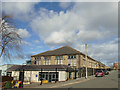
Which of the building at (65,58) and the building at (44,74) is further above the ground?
the building at (65,58)

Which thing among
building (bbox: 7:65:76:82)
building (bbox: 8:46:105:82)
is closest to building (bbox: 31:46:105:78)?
building (bbox: 8:46:105:82)

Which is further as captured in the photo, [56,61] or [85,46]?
[56,61]

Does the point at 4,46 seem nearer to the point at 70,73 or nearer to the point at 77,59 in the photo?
the point at 70,73

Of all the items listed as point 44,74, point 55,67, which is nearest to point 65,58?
point 55,67

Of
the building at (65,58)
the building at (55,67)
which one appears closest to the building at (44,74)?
the building at (55,67)

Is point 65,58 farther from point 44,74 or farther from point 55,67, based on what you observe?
point 44,74

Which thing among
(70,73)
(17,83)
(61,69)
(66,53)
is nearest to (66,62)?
(66,53)

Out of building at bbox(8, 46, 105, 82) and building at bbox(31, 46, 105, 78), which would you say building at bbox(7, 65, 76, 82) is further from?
building at bbox(31, 46, 105, 78)

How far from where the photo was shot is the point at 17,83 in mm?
16922

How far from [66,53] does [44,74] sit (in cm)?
1654

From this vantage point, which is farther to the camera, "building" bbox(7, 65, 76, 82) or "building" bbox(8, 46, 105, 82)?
"building" bbox(8, 46, 105, 82)

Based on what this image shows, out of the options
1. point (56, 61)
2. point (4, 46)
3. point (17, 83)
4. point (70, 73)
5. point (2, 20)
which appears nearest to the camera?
point (2, 20)

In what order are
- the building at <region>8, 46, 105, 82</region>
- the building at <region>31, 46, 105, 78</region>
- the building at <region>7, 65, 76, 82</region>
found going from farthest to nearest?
1. the building at <region>31, 46, 105, 78</region>
2. the building at <region>8, 46, 105, 82</region>
3. the building at <region>7, 65, 76, 82</region>

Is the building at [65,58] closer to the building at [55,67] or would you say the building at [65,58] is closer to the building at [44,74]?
the building at [55,67]
